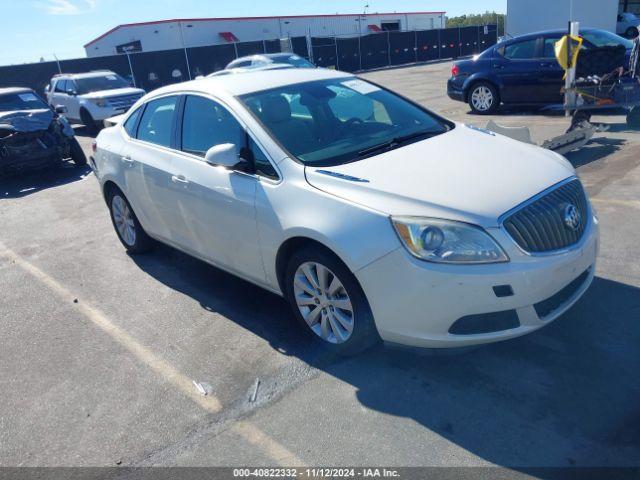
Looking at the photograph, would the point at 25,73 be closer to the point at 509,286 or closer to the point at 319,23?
the point at 509,286

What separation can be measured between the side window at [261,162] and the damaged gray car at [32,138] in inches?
314

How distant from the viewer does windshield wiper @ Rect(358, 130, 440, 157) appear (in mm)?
3794

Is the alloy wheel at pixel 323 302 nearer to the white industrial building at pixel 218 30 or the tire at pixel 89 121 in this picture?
the tire at pixel 89 121

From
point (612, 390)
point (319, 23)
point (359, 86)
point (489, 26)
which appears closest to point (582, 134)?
point (359, 86)

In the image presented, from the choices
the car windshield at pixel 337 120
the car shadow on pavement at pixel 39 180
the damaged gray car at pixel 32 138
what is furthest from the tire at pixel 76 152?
the car windshield at pixel 337 120

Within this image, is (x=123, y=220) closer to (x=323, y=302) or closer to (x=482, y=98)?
(x=323, y=302)

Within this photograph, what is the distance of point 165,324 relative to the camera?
14.4 feet

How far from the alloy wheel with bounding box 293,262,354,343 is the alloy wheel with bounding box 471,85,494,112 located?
9.45 meters

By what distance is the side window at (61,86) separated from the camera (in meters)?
16.5

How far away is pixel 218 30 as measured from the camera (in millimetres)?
45031

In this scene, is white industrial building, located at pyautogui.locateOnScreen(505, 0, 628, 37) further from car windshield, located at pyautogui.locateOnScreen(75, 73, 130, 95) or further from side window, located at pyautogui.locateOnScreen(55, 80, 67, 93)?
side window, located at pyautogui.locateOnScreen(55, 80, 67, 93)

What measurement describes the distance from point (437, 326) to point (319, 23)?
163 feet

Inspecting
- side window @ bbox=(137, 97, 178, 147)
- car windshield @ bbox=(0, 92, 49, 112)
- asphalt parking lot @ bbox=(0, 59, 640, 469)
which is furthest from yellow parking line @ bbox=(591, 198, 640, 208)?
car windshield @ bbox=(0, 92, 49, 112)

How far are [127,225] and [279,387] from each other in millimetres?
3130
